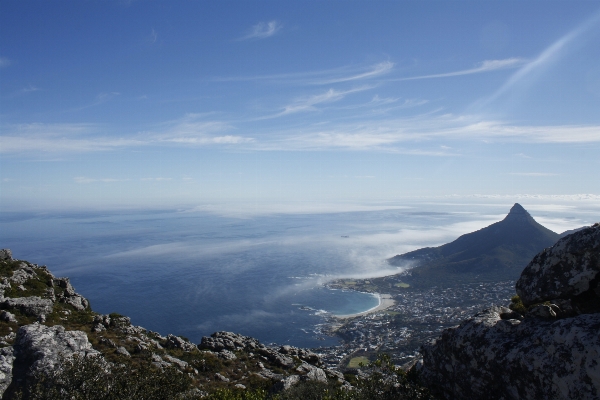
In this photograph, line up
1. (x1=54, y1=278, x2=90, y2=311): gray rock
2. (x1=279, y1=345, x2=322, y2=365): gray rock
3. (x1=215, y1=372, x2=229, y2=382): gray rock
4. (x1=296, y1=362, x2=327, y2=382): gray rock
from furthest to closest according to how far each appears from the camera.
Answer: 1. (x1=279, y1=345, x2=322, y2=365): gray rock
2. (x1=54, y1=278, x2=90, y2=311): gray rock
3. (x1=215, y1=372, x2=229, y2=382): gray rock
4. (x1=296, y1=362, x2=327, y2=382): gray rock

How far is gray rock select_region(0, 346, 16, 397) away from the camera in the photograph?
17.2 m

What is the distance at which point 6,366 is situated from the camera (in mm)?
18125

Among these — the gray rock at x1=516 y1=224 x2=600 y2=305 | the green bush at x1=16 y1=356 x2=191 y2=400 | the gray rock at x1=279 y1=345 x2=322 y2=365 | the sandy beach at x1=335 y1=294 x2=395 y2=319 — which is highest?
the gray rock at x1=516 y1=224 x2=600 y2=305

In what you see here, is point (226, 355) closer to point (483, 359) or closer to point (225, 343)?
point (225, 343)

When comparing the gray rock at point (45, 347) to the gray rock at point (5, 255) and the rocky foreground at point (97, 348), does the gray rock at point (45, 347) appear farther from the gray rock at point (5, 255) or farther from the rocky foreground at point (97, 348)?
the gray rock at point (5, 255)

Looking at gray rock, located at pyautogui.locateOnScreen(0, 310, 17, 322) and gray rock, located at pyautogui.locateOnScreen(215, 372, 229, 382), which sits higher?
gray rock, located at pyautogui.locateOnScreen(0, 310, 17, 322)

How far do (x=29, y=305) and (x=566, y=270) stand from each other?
35.8 metres

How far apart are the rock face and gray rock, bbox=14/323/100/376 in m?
18.2

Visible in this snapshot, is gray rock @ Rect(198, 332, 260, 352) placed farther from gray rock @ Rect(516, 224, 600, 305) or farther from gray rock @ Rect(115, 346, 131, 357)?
gray rock @ Rect(516, 224, 600, 305)

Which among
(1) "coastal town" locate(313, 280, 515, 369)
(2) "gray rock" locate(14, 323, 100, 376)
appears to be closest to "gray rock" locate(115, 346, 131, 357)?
(2) "gray rock" locate(14, 323, 100, 376)

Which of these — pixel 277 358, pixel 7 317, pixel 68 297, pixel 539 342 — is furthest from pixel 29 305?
pixel 539 342

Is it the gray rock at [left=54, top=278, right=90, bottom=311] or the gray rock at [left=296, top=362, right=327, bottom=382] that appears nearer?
the gray rock at [left=296, top=362, right=327, bottom=382]

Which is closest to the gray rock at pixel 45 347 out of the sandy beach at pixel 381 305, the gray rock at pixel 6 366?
the gray rock at pixel 6 366

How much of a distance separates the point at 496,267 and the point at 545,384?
621 feet
